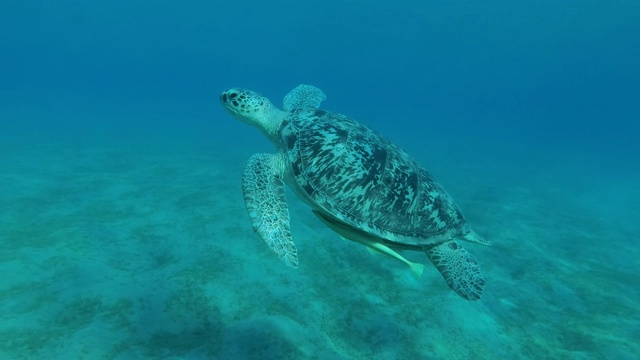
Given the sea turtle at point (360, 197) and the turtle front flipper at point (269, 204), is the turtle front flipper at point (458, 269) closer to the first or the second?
the sea turtle at point (360, 197)

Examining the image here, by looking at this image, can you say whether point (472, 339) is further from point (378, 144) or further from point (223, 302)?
point (223, 302)

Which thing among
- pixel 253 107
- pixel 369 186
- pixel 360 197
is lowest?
pixel 360 197

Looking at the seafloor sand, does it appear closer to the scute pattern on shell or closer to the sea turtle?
the sea turtle

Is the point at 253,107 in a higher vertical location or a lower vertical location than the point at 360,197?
higher

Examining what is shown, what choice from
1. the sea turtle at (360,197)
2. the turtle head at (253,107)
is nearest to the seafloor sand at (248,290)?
the sea turtle at (360,197)

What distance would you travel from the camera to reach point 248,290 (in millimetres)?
4648

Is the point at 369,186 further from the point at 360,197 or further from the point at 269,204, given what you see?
the point at 269,204

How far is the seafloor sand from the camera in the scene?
12.3 feet

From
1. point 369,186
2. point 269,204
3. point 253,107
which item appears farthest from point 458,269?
point 253,107

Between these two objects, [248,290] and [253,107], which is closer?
[248,290]

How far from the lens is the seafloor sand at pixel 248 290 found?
148 inches

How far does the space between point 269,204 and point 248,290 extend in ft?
5.56

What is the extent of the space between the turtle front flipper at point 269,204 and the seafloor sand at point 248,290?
1.32m

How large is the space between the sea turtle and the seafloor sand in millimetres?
1306
